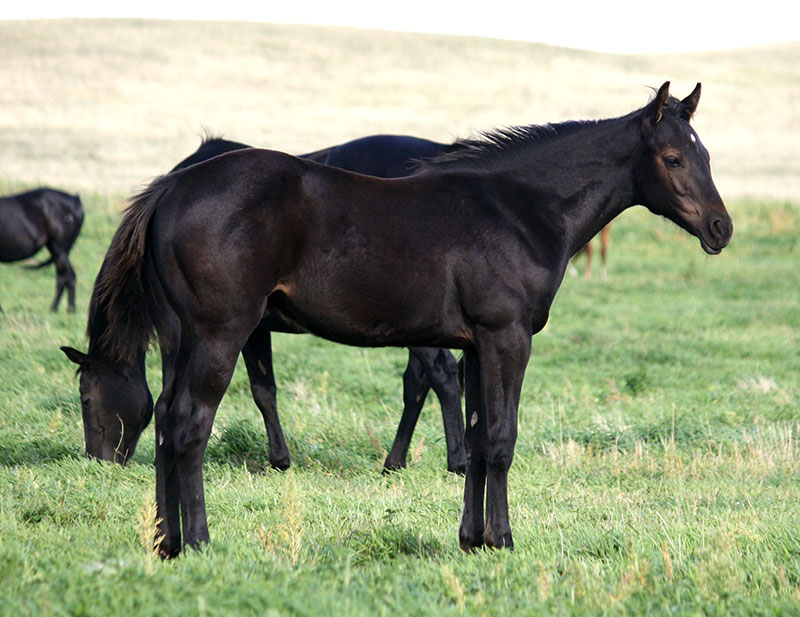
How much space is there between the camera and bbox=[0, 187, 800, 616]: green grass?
3.48 m

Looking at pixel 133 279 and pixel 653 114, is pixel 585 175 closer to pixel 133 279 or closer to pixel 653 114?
pixel 653 114

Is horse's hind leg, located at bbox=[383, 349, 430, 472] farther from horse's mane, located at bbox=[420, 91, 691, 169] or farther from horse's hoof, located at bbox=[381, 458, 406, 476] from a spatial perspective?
horse's mane, located at bbox=[420, 91, 691, 169]

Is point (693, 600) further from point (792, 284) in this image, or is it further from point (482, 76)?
point (482, 76)

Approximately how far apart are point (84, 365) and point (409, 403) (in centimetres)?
234

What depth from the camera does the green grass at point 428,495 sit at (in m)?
3.48

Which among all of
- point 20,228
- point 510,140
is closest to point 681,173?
point 510,140

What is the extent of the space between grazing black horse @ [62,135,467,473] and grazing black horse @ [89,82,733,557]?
1.16m

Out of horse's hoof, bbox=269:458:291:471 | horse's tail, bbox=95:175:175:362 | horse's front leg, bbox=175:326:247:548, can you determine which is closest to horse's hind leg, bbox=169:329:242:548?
horse's front leg, bbox=175:326:247:548

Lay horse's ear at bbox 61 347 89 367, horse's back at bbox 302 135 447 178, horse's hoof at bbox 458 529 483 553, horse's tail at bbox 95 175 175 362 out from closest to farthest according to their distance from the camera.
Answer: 1. horse's tail at bbox 95 175 175 362
2. horse's hoof at bbox 458 529 483 553
3. horse's ear at bbox 61 347 89 367
4. horse's back at bbox 302 135 447 178

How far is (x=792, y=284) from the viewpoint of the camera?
16.9 m

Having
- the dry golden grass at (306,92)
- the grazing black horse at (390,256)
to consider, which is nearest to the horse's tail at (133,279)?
the grazing black horse at (390,256)

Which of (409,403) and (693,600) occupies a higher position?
(693,600)

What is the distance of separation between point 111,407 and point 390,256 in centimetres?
292

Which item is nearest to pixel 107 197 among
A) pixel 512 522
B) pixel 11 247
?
pixel 11 247
